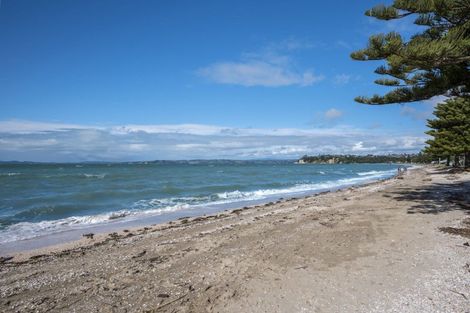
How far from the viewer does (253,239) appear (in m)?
7.36

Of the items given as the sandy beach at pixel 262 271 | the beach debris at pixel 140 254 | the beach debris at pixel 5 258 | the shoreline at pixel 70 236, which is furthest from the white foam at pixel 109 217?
the beach debris at pixel 140 254

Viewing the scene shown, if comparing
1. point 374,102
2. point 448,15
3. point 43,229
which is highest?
point 448,15

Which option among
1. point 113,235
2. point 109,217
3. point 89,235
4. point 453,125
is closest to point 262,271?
point 113,235

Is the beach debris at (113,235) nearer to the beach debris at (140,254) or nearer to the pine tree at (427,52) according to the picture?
the beach debris at (140,254)

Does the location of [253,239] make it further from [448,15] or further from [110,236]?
[448,15]

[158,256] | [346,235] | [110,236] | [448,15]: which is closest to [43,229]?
[110,236]

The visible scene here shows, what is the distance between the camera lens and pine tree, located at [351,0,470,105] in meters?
7.18

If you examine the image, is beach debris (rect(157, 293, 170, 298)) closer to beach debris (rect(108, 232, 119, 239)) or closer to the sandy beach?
the sandy beach

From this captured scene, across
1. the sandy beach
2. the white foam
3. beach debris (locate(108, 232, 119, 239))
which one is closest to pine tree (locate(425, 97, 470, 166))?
the white foam

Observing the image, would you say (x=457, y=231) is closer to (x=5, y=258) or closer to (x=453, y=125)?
(x=5, y=258)

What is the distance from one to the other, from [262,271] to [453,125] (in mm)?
30470

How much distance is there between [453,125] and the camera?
94.9 ft

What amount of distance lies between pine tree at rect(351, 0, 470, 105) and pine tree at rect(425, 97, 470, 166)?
1978 centimetres

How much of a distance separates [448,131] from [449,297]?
107 ft
